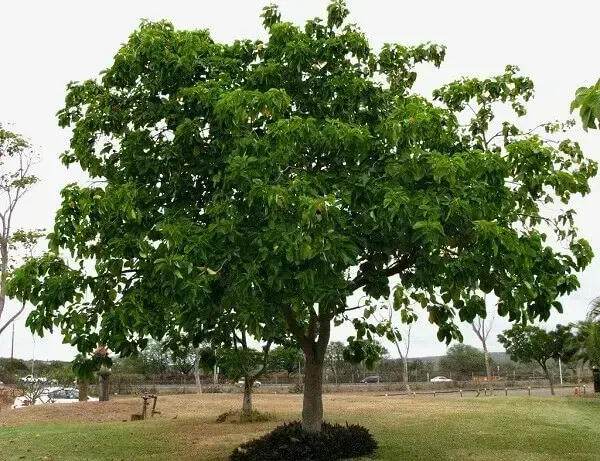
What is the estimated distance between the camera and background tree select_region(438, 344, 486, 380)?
211 feet

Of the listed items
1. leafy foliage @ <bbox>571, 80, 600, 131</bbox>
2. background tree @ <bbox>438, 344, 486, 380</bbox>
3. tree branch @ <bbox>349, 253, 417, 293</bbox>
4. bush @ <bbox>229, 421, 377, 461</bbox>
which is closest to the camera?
leafy foliage @ <bbox>571, 80, 600, 131</bbox>

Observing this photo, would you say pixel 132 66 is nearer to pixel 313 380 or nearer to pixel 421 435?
pixel 313 380

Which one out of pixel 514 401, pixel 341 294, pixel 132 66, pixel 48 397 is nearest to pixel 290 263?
pixel 341 294

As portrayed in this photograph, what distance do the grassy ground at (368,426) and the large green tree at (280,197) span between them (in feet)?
13.6

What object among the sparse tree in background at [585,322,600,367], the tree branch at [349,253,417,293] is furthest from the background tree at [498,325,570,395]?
the tree branch at [349,253,417,293]

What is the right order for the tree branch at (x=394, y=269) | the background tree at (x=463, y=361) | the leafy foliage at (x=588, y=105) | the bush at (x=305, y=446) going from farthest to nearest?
the background tree at (x=463, y=361), the bush at (x=305, y=446), the tree branch at (x=394, y=269), the leafy foliage at (x=588, y=105)

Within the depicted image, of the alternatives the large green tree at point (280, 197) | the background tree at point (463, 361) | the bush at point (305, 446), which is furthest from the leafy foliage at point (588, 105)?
the background tree at point (463, 361)

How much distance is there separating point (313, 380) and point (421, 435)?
16.0 ft

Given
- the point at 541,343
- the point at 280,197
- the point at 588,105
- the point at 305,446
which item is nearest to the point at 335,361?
the point at 541,343

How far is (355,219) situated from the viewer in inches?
371

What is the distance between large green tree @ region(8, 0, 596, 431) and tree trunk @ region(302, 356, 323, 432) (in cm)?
73

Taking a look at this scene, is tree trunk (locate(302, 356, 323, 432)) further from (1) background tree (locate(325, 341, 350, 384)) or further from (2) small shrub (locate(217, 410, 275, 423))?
(1) background tree (locate(325, 341, 350, 384))

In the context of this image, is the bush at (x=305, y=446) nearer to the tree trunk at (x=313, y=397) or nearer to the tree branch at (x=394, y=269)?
the tree trunk at (x=313, y=397)

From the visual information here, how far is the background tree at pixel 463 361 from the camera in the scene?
64.3 metres
